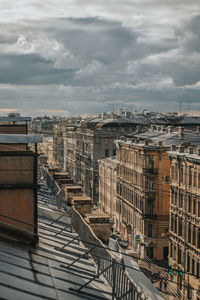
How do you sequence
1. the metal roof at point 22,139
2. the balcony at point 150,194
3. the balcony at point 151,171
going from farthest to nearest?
1. the balcony at point 150,194
2. the balcony at point 151,171
3. the metal roof at point 22,139

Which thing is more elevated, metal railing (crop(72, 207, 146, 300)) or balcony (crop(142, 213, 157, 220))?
metal railing (crop(72, 207, 146, 300))

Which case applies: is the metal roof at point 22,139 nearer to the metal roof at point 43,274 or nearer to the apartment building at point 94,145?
the metal roof at point 43,274

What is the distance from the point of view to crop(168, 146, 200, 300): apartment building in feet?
131

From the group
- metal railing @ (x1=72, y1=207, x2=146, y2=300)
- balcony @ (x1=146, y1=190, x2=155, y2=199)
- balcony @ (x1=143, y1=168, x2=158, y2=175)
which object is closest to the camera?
metal railing @ (x1=72, y1=207, x2=146, y2=300)

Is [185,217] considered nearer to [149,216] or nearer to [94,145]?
[149,216]

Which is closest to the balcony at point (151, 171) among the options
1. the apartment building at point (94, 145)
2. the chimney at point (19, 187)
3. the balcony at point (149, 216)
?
the balcony at point (149, 216)

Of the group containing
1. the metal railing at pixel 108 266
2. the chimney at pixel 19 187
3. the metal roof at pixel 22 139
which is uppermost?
the metal roof at pixel 22 139

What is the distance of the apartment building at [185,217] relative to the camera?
3981cm

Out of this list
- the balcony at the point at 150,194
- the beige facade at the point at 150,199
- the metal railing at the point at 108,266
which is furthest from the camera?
the balcony at the point at 150,194

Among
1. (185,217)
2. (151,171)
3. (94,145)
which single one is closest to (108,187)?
(94,145)

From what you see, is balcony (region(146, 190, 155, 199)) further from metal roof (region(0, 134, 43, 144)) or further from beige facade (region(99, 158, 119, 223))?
metal roof (region(0, 134, 43, 144))

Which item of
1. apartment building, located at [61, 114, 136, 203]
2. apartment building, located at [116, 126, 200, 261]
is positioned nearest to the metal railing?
apartment building, located at [116, 126, 200, 261]

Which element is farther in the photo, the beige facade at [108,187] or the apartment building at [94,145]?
the apartment building at [94,145]

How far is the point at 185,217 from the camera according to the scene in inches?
1681
